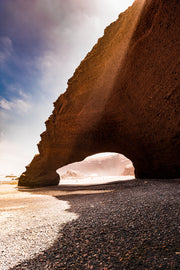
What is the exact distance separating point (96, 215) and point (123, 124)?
26.1 ft

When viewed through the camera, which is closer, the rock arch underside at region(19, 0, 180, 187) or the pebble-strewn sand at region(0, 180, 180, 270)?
the pebble-strewn sand at region(0, 180, 180, 270)

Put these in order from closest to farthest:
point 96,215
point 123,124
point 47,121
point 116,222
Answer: point 116,222 → point 96,215 → point 123,124 → point 47,121

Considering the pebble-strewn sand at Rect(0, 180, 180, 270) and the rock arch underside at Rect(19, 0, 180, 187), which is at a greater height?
the rock arch underside at Rect(19, 0, 180, 187)

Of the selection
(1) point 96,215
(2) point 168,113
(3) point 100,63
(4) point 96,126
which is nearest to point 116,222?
(1) point 96,215

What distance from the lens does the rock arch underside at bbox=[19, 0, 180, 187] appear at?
19.7 ft

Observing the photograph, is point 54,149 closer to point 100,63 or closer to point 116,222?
point 100,63

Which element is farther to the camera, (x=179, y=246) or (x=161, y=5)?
(x=161, y=5)

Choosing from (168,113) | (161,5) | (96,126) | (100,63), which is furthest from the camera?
(96,126)

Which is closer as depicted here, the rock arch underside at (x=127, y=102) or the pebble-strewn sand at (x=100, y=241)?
the pebble-strewn sand at (x=100, y=241)

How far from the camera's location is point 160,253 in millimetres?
1568

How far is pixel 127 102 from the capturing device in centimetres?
894

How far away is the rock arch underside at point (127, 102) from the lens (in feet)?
19.7

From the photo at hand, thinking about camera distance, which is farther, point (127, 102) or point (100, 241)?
point (127, 102)

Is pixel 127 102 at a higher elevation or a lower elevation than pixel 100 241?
higher
